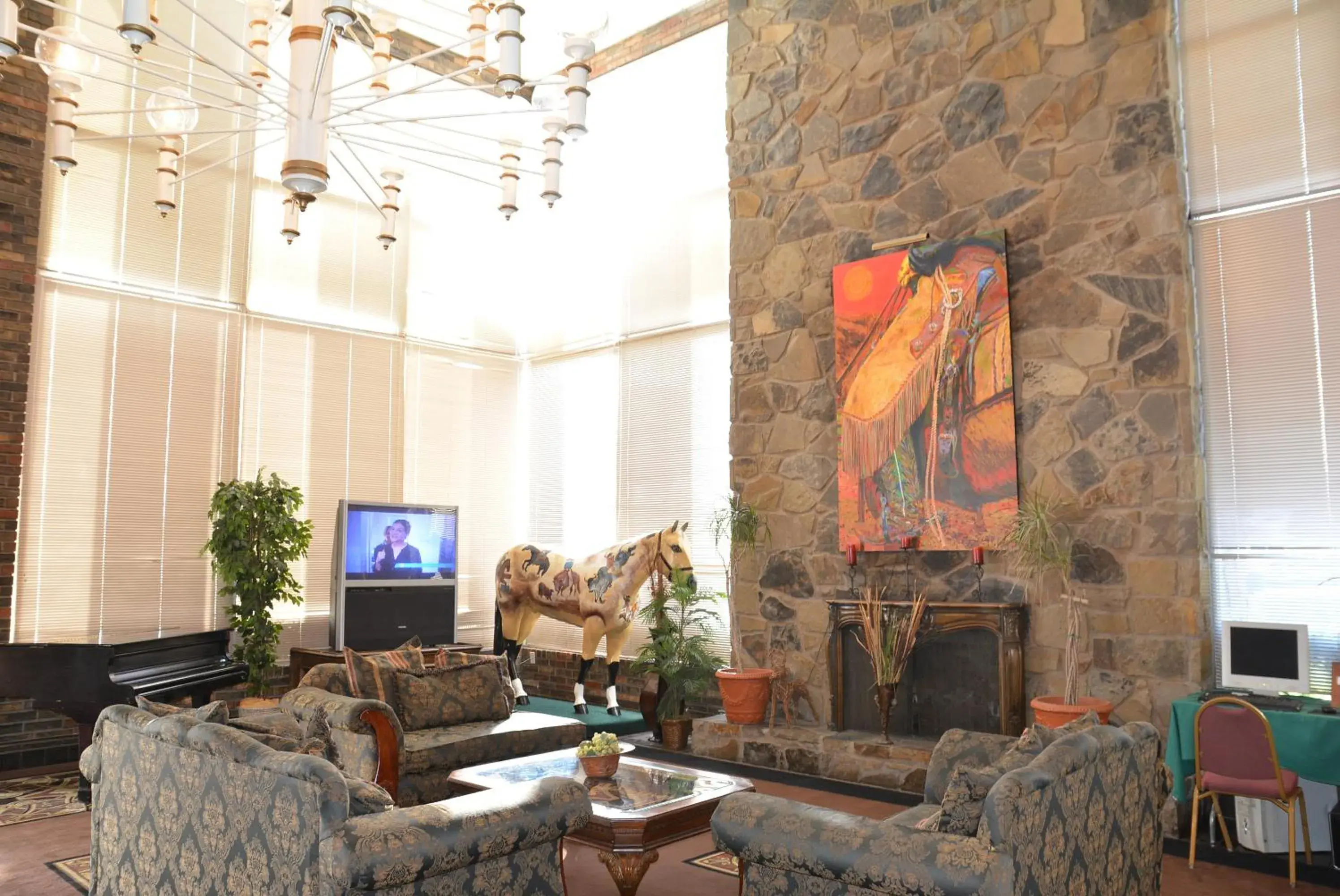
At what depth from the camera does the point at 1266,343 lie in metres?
5.11

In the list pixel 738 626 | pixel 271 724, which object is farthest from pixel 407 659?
pixel 738 626

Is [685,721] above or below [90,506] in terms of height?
below

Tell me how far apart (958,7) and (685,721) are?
5.17 m

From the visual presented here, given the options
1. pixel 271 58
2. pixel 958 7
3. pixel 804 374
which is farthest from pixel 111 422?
pixel 958 7

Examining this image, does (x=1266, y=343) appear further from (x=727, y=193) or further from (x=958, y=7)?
(x=727, y=193)

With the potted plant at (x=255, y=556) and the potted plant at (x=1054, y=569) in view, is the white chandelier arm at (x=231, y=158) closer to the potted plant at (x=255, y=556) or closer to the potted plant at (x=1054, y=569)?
the potted plant at (x=255, y=556)

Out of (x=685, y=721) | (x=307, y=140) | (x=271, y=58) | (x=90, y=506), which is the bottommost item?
(x=685, y=721)

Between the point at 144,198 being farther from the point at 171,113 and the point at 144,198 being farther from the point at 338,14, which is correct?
the point at 338,14

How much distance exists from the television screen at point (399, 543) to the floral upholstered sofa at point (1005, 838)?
5115 mm

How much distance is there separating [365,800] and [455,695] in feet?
9.25

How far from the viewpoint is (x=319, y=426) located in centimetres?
813

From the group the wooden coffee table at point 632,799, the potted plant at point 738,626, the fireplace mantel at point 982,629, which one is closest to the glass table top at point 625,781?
the wooden coffee table at point 632,799

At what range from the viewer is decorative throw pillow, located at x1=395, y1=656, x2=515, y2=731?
5234mm

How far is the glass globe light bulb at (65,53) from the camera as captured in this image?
150 inches
